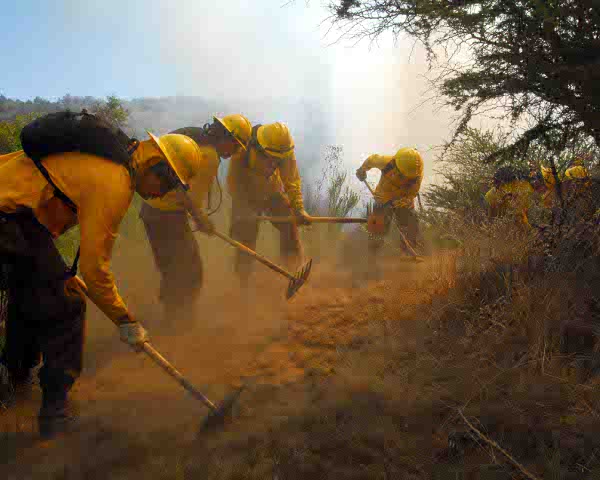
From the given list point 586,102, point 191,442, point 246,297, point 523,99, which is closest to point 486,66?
point 523,99

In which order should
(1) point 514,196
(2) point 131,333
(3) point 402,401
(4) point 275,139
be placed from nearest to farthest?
(3) point 402,401 → (2) point 131,333 → (1) point 514,196 → (4) point 275,139

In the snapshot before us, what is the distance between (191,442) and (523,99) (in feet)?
8.75

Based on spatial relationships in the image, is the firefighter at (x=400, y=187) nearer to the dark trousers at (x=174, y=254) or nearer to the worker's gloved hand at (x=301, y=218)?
the worker's gloved hand at (x=301, y=218)

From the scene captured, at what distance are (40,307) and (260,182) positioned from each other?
3.02 metres

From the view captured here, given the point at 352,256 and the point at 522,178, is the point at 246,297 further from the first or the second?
the point at 522,178

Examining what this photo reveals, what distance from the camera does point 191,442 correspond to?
7.04 feet

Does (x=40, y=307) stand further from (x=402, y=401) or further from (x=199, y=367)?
(x=402, y=401)

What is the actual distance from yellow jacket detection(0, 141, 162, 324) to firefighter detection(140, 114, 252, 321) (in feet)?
5.28

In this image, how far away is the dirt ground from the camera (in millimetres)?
2129

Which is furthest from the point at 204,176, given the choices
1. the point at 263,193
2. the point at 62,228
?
the point at 62,228

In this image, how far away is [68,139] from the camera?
6.68ft

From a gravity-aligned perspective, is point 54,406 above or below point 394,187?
below

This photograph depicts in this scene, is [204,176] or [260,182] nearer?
[204,176]

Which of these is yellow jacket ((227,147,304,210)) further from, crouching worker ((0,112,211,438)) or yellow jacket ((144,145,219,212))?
crouching worker ((0,112,211,438))
